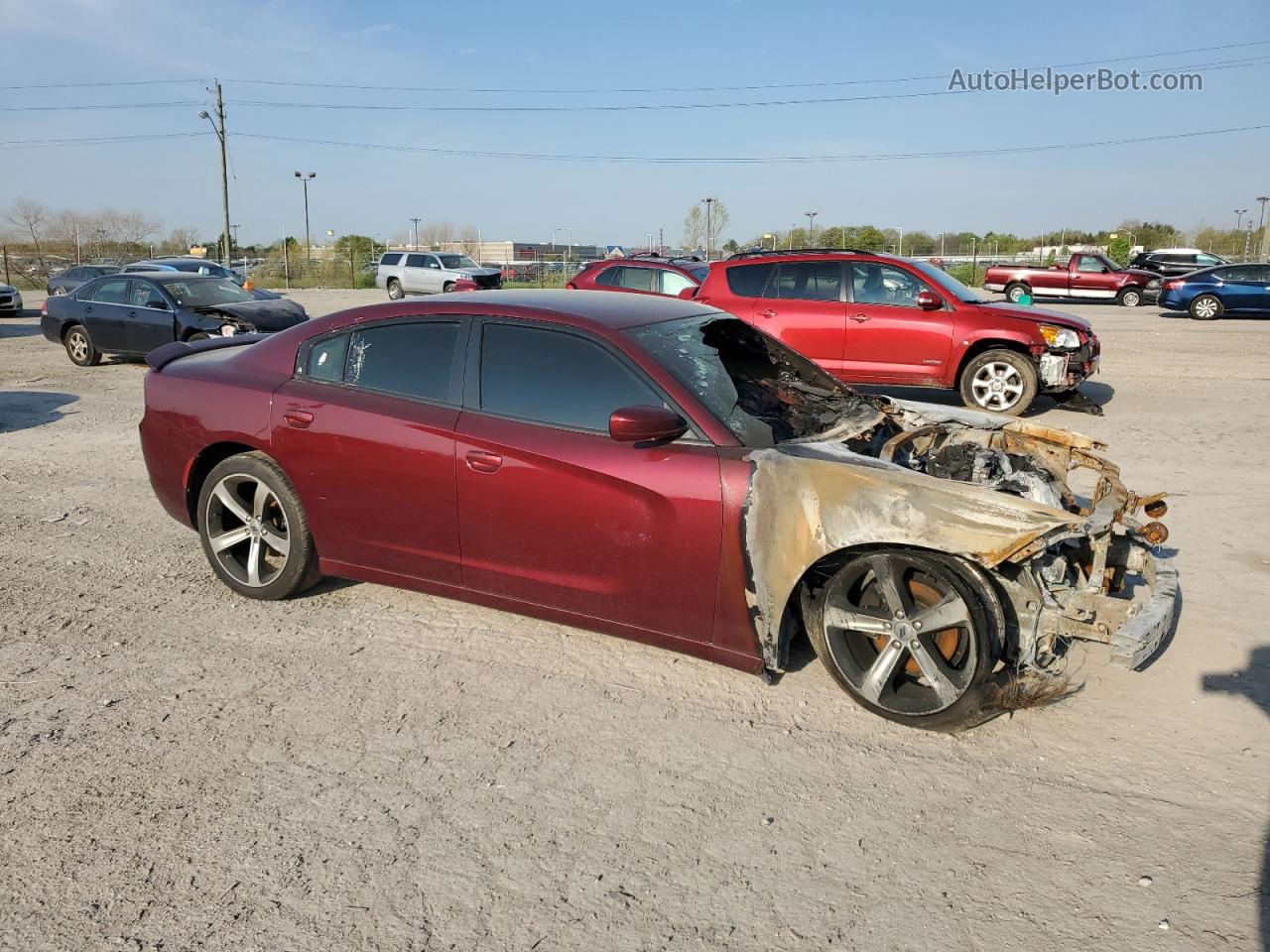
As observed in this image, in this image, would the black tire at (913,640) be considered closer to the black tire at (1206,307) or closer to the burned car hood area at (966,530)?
the burned car hood area at (966,530)

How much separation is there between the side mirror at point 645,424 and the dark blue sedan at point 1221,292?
979 inches

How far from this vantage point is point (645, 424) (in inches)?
145

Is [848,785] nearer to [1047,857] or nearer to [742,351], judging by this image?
[1047,857]

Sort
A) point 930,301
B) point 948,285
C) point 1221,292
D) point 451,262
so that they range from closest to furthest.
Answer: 1. point 930,301
2. point 948,285
3. point 1221,292
4. point 451,262

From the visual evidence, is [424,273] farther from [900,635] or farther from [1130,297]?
[900,635]

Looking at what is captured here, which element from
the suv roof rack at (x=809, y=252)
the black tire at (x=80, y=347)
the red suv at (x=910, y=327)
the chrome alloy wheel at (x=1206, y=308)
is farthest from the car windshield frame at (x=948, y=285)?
the chrome alloy wheel at (x=1206, y=308)

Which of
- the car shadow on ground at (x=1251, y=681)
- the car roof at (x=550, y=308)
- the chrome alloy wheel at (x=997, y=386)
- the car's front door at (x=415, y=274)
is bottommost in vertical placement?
the car shadow on ground at (x=1251, y=681)

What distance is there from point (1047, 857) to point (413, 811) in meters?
2.02

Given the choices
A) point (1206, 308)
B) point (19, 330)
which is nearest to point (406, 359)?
point (19, 330)

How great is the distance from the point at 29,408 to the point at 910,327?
9.96 meters

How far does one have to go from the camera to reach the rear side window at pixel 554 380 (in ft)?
13.1

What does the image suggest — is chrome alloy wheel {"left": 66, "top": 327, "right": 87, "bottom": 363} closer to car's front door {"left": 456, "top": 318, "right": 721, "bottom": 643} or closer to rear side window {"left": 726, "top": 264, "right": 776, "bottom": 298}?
rear side window {"left": 726, "top": 264, "right": 776, "bottom": 298}

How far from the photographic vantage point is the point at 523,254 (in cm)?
7631

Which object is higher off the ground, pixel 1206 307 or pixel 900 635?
pixel 1206 307
